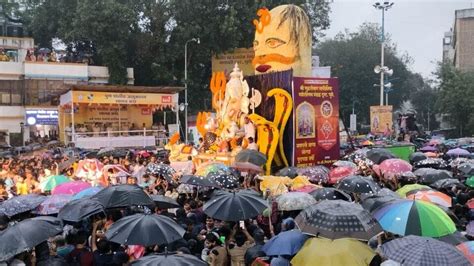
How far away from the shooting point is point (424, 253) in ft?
15.8

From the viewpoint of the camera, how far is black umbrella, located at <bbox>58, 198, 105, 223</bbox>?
23.0 ft

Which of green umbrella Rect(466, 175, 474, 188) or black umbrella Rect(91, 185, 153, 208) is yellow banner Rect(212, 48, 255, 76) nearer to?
green umbrella Rect(466, 175, 474, 188)

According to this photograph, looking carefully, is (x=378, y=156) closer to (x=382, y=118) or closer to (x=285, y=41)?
(x=285, y=41)

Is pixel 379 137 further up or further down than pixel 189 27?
further down

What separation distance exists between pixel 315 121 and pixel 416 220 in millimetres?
11079

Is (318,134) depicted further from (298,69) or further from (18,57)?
(18,57)

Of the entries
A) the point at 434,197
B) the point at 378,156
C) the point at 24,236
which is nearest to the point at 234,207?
the point at 24,236

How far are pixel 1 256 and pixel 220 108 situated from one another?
42.6ft

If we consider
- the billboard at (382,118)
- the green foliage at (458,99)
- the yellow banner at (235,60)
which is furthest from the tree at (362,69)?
the billboard at (382,118)

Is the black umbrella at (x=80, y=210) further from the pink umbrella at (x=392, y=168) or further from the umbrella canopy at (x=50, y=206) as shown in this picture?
the pink umbrella at (x=392, y=168)

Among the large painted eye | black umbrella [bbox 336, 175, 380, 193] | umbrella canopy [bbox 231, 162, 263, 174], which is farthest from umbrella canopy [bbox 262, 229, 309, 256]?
the large painted eye

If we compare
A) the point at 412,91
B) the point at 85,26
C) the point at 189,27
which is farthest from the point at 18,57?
the point at 412,91

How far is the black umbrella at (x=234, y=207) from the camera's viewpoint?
23.3ft

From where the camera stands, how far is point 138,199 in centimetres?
785
